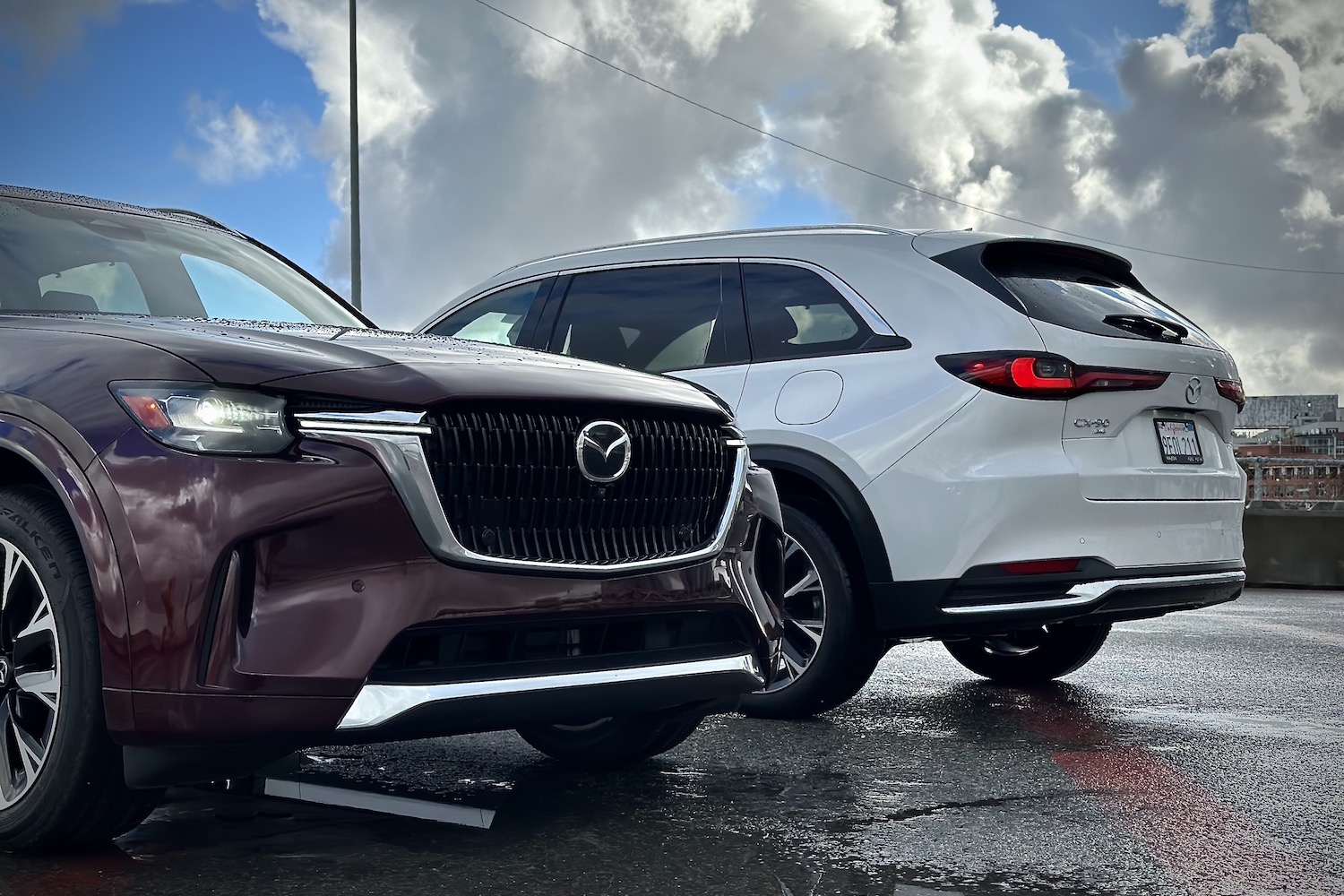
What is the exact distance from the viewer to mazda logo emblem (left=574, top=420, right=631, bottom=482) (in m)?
3.89

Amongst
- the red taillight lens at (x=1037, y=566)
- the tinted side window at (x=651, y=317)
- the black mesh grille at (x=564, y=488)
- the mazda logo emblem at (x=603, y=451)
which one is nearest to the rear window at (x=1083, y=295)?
the red taillight lens at (x=1037, y=566)

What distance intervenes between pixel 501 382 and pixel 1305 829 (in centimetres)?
249

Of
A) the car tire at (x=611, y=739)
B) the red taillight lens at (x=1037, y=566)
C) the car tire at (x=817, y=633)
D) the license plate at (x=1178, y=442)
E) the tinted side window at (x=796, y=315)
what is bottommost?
the car tire at (x=611, y=739)

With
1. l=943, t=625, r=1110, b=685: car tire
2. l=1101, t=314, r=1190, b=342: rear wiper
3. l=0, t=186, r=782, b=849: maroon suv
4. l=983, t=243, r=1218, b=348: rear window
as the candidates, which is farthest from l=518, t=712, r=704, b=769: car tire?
l=943, t=625, r=1110, b=685: car tire

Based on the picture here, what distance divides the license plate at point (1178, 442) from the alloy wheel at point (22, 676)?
385 cm

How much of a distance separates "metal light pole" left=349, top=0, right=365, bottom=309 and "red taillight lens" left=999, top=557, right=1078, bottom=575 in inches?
699

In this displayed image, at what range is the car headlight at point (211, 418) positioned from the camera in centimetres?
347

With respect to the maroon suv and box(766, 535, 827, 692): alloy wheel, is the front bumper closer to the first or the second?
the maroon suv

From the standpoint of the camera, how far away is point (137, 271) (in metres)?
5.16

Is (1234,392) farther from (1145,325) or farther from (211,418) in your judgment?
(211,418)

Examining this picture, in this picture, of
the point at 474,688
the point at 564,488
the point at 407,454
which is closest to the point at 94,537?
the point at 407,454

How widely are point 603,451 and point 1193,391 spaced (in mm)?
2871

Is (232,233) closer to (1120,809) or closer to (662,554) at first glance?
(662,554)

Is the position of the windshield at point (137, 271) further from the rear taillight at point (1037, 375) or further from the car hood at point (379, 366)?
the rear taillight at point (1037, 375)
